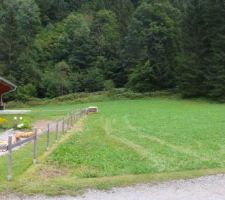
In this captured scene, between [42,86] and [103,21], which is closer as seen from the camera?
[42,86]

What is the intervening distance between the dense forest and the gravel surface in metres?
52.1

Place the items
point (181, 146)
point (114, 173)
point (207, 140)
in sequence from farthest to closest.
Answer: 1. point (207, 140)
2. point (181, 146)
3. point (114, 173)

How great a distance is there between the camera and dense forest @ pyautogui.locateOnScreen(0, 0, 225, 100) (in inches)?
2717

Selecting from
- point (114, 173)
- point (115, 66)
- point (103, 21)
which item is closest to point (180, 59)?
point (115, 66)

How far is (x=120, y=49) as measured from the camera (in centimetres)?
9706

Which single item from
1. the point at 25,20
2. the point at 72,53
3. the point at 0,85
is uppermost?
the point at 25,20

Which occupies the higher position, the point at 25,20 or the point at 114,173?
the point at 25,20

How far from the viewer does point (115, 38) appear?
101312 millimetres

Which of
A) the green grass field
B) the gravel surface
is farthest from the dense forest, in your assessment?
the gravel surface

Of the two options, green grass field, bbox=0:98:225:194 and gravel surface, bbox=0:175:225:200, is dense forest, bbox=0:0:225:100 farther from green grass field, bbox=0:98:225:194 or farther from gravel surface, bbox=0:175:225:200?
gravel surface, bbox=0:175:225:200

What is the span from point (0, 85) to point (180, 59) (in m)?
33.4

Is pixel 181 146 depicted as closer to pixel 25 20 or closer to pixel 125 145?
pixel 125 145

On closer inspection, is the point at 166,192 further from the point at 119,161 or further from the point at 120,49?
Answer: the point at 120,49

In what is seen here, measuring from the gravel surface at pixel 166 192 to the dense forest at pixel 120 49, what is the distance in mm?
52067
